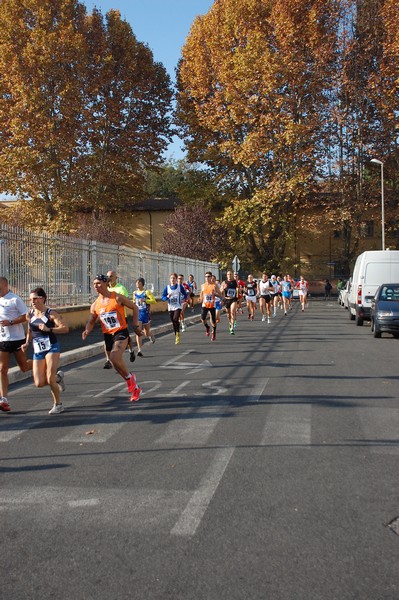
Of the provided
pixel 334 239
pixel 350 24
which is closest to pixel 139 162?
pixel 350 24

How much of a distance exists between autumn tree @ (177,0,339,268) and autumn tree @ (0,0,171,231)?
147 inches

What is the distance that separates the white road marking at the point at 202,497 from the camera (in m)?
4.12

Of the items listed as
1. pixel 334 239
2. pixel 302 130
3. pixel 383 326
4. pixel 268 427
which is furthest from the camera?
pixel 334 239

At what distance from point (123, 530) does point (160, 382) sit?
6148 mm

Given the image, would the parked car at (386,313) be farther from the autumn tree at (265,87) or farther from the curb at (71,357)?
the autumn tree at (265,87)

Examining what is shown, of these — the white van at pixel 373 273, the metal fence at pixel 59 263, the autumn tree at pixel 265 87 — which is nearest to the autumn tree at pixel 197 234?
the autumn tree at pixel 265 87

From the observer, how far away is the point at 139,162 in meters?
43.8

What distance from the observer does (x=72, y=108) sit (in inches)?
1439

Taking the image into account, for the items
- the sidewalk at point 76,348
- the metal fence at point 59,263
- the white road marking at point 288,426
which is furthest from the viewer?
the metal fence at point 59,263

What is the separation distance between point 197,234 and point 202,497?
4586 cm

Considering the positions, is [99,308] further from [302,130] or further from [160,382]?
[302,130]

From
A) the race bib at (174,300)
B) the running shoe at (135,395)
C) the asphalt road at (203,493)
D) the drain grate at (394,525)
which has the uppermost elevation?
the race bib at (174,300)

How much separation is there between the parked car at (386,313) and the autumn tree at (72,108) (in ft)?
78.1

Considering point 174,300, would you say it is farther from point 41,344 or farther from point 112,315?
point 41,344
